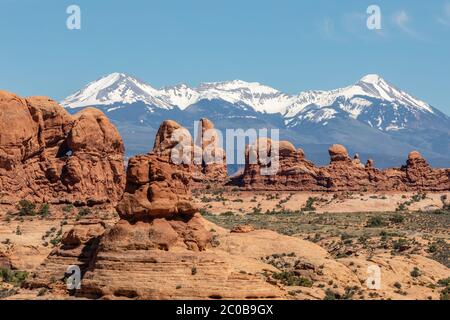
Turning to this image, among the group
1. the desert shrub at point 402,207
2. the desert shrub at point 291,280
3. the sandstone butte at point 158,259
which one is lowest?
the desert shrub at point 402,207

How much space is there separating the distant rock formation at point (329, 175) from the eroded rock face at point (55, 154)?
4320 centimetres

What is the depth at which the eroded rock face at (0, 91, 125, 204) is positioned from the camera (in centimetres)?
9250

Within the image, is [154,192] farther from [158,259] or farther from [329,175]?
[329,175]

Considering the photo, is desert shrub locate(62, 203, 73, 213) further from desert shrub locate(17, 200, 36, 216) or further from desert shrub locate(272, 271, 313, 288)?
desert shrub locate(272, 271, 313, 288)

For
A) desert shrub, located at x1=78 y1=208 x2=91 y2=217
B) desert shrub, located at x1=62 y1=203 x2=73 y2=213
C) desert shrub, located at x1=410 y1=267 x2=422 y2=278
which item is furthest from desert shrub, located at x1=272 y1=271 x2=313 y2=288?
desert shrub, located at x1=62 y1=203 x2=73 y2=213

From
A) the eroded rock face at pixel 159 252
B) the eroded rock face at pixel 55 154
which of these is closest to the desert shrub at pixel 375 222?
the eroded rock face at pixel 55 154

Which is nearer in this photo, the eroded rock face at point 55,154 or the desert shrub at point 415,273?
the desert shrub at point 415,273

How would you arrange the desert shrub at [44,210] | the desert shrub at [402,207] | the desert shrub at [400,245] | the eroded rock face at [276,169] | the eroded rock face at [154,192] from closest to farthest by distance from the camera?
the eroded rock face at [154,192] < the desert shrub at [400,245] < the desert shrub at [44,210] < the desert shrub at [402,207] < the eroded rock face at [276,169]

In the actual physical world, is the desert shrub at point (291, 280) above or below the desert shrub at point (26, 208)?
below

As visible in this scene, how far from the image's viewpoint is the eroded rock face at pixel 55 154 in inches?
3642

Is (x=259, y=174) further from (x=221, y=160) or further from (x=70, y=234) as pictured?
(x=70, y=234)

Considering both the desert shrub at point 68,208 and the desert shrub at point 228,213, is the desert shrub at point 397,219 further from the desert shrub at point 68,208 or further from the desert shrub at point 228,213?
the desert shrub at point 68,208
